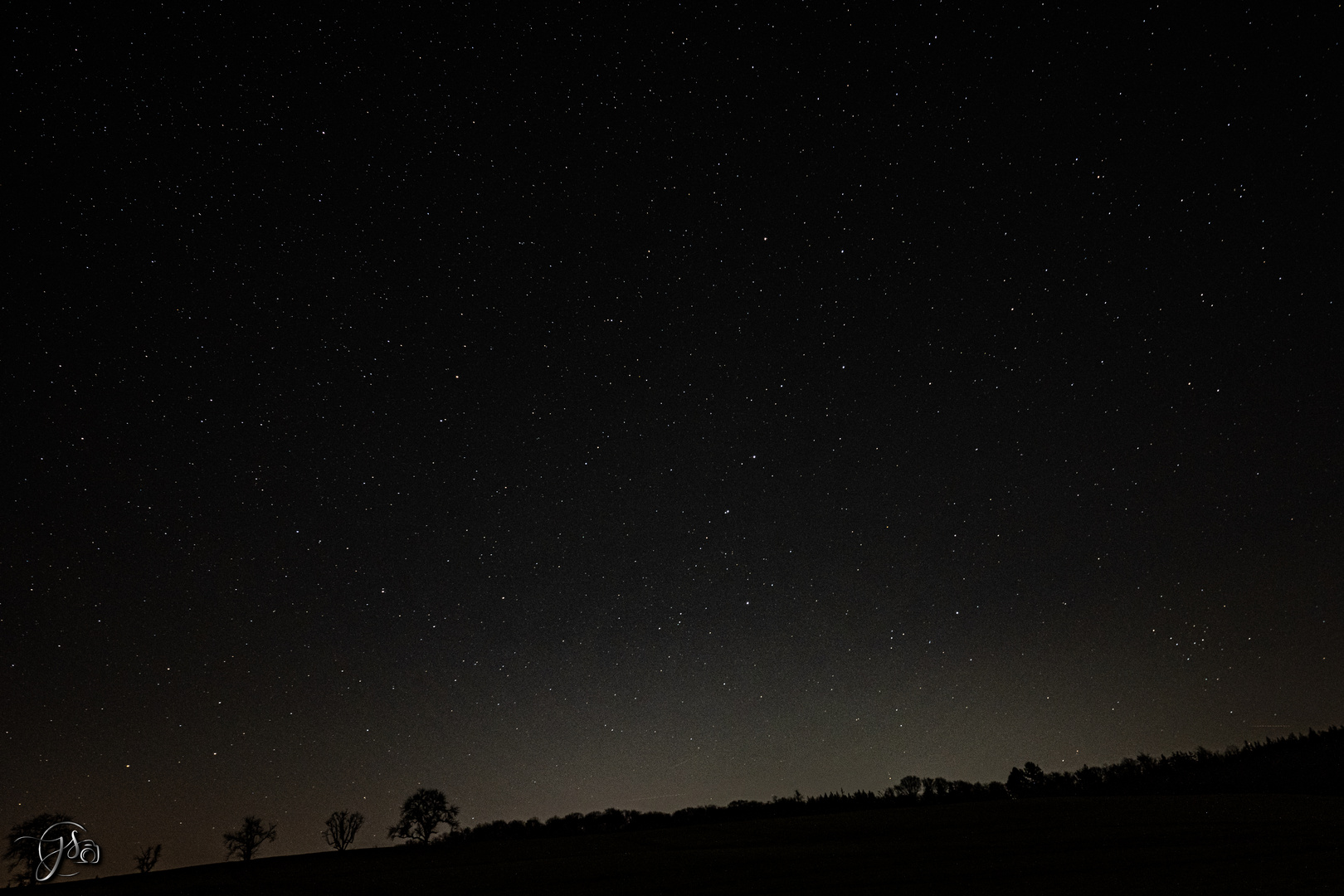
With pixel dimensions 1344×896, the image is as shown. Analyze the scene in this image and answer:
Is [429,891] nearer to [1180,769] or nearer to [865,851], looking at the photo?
[865,851]

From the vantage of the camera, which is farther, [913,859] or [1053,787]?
[1053,787]

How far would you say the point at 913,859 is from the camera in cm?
2270

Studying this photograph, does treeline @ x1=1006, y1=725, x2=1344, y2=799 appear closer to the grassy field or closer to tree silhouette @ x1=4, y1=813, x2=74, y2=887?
the grassy field

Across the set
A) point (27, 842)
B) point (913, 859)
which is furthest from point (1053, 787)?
point (27, 842)

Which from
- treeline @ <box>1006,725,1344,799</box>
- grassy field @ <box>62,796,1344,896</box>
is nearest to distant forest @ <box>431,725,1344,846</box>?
treeline @ <box>1006,725,1344,799</box>

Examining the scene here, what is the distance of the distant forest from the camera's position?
151 ft

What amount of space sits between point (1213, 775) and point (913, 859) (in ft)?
125

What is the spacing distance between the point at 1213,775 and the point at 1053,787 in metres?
9.42

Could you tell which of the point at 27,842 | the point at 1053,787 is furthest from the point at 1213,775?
the point at 27,842

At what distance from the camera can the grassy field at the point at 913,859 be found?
55.2ft

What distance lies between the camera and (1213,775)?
158 feet

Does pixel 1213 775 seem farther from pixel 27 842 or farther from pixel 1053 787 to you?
pixel 27 842

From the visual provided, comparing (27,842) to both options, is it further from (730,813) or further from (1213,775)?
(1213,775)

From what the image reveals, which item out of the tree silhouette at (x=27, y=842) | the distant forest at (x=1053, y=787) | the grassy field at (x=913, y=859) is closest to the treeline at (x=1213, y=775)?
the distant forest at (x=1053, y=787)
